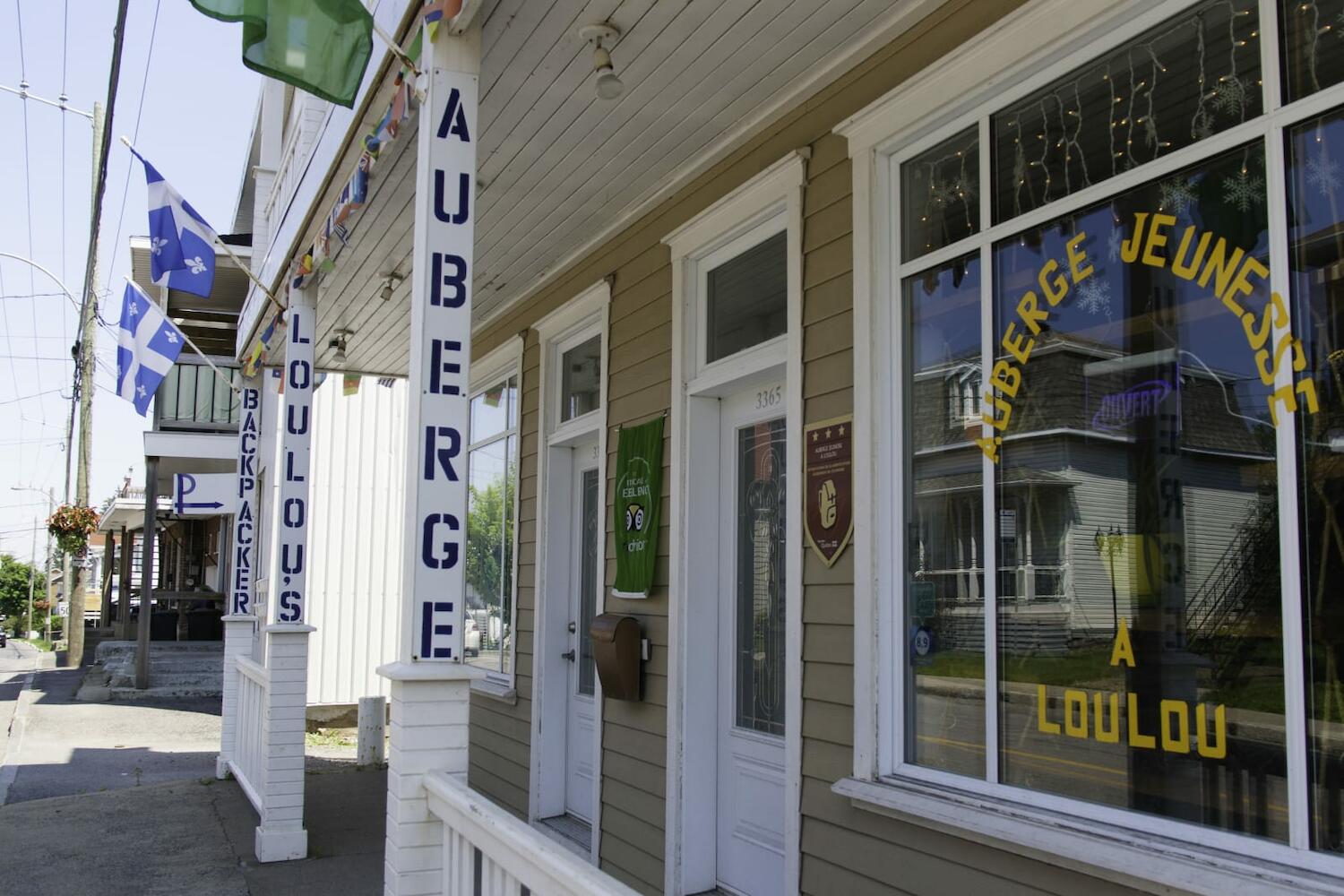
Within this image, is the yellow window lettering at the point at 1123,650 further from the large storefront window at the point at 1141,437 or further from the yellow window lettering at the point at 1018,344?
the yellow window lettering at the point at 1018,344

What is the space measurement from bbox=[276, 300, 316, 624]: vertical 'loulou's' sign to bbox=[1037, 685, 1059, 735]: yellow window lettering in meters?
4.68

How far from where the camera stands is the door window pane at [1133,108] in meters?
2.73

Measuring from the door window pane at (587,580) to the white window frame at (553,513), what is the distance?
135mm

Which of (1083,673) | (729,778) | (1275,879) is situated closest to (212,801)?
(729,778)

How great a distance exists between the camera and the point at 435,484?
11.5ft

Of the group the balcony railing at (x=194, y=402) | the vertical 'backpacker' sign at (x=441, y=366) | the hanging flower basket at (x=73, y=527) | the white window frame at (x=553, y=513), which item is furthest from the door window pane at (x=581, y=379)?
the hanging flower basket at (x=73, y=527)

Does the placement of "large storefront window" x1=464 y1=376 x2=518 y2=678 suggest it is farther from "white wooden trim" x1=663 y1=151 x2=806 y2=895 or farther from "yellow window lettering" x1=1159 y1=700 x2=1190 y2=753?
"yellow window lettering" x1=1159 y1=700 x2=1190 y2=753

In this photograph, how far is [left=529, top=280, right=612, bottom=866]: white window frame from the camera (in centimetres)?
609

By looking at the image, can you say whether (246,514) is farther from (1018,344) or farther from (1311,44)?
(1311,44)

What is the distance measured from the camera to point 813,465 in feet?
13.4

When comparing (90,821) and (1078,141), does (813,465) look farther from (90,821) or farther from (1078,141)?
(90,821)

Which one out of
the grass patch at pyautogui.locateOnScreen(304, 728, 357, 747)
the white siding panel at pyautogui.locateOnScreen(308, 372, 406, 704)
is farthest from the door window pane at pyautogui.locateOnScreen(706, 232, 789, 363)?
the grass patch at pyautogui.locateOnScreen(304, 728, 357, 747)

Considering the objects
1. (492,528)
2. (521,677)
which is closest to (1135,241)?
(521,677)

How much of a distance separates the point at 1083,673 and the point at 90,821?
6.52m
